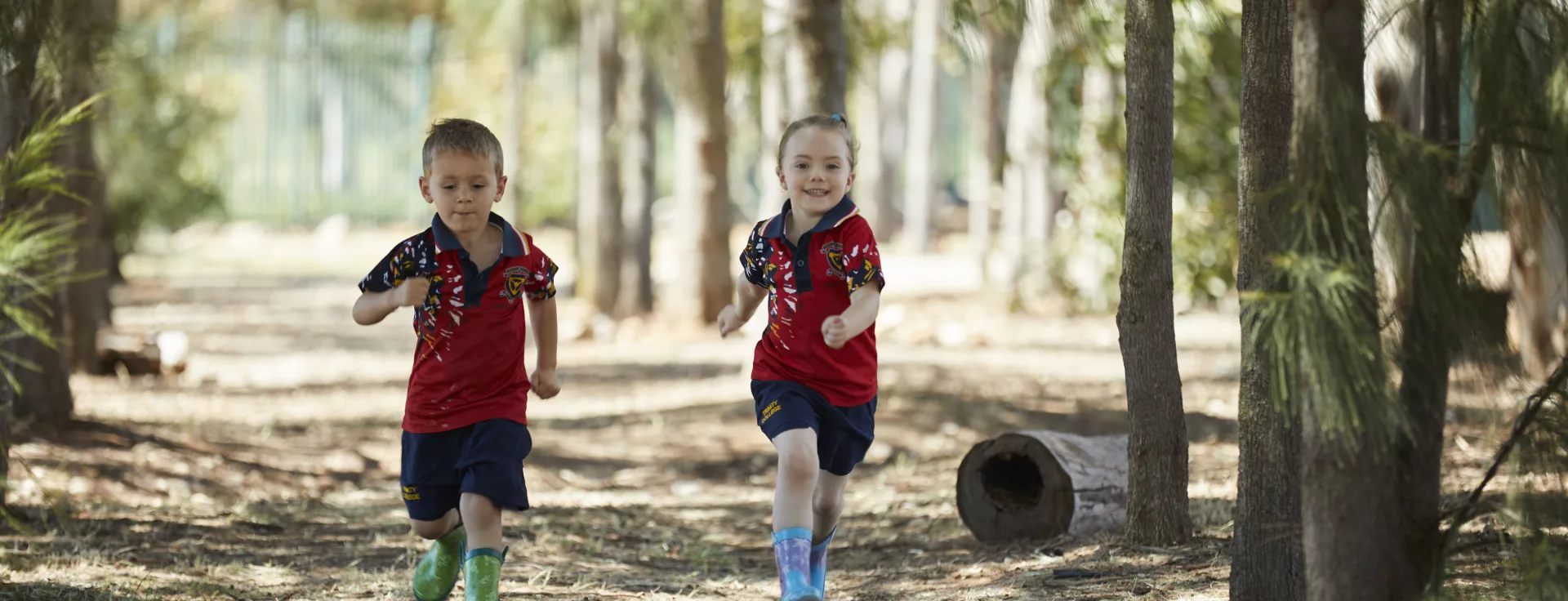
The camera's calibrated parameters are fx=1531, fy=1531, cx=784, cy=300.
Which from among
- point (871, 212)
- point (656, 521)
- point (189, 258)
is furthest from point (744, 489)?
point (871, 212)

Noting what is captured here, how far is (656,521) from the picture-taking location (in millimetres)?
6453

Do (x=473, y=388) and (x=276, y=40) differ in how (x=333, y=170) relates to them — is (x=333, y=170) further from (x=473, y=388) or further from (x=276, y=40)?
(x=473, y=388)

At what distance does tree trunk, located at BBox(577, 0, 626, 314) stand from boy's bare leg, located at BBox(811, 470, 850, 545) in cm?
1162

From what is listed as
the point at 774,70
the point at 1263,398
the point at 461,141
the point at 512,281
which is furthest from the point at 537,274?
the point at 774,70

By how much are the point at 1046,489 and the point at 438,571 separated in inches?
82.6

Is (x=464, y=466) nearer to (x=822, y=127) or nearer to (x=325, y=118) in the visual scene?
(x=822, y=127)

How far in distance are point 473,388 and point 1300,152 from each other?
2.20 m

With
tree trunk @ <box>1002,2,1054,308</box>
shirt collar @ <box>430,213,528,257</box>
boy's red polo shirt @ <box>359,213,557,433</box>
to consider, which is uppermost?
tree trunk @ <box>1002,2,1054,308</box>

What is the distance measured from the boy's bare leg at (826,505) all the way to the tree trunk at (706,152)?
920 cm

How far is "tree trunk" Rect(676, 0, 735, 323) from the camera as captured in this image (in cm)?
1335

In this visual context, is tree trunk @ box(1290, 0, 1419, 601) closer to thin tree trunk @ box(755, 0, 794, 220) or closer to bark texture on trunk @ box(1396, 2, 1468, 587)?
bark texture on trunk @ box(1396, 2, 1468, 587)

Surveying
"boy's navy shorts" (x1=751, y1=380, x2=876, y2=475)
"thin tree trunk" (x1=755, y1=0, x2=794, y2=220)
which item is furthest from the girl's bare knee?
"thin tree trunk" (x1=755, y1=0, x2=794, y2=220)

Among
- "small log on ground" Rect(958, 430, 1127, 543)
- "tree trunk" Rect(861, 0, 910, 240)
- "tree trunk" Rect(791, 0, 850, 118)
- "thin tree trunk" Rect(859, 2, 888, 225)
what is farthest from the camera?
"thin tree trunk" Rect(859, 2, 888, 225)

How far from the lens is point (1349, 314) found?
8.65 feet
